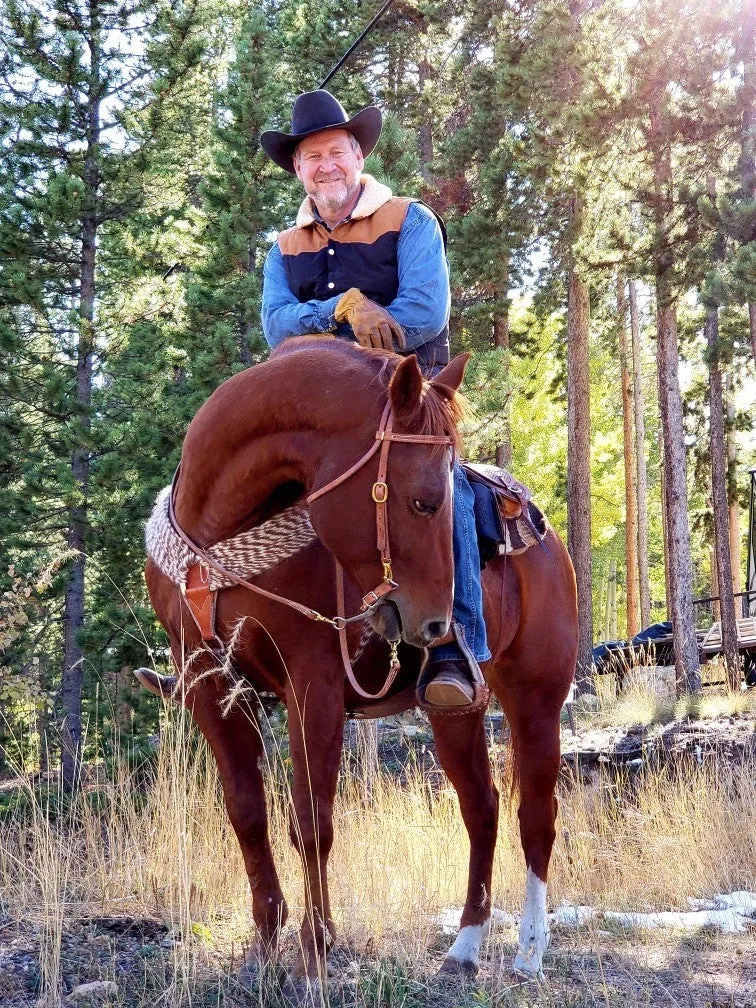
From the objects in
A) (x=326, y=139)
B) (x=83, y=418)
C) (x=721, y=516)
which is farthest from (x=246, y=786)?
(x=721, y=516)

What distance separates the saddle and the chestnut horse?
0.71 m

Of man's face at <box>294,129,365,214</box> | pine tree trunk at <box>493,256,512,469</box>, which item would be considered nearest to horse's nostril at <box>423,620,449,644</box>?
man's face at <box>294,129,365,214</box>

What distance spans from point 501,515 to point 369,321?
1.11 metres

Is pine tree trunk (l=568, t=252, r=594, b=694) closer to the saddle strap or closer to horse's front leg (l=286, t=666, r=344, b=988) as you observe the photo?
the saddle strap

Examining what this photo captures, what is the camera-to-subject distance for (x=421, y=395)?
325cm

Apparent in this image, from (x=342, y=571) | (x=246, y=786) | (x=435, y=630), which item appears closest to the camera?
(x=435, y=630)

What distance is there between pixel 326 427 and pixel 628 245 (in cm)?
1223

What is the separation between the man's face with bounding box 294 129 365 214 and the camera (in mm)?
4258

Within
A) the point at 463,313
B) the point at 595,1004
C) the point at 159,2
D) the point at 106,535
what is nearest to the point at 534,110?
the point at 463,313

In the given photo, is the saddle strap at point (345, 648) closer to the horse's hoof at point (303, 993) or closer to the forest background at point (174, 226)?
the horse's hoof at point (303, 993)

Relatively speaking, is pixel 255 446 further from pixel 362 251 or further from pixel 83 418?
pixel 83 418

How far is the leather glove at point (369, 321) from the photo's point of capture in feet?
12.7

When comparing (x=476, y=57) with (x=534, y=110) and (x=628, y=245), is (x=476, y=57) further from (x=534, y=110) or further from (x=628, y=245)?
(x=628, y=245)

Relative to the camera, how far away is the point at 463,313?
57.3 feet
